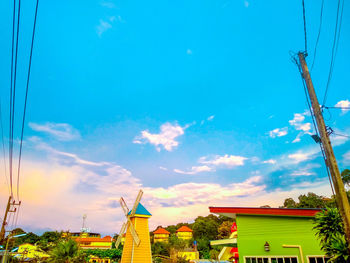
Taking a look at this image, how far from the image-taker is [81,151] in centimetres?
2470

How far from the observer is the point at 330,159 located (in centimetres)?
623

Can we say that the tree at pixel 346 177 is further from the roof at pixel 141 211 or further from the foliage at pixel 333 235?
the foliage at pixel 333 235

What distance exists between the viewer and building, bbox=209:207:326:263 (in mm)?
10547

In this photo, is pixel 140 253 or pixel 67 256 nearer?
pixel 67 256

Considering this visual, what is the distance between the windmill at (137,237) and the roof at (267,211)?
556 inches

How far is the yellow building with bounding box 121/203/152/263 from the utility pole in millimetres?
22036

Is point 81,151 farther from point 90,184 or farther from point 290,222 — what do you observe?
point 290,222

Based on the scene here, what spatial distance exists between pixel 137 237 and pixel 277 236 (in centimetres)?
1656

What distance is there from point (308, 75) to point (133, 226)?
23386 mm

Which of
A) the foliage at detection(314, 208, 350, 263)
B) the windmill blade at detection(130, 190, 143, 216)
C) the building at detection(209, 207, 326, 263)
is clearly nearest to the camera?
the foliage at detection(314, 208, 350, 263)

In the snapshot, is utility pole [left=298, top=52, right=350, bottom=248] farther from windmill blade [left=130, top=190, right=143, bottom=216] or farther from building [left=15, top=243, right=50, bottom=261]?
building [left=15, top=243, right=50, bottom=261]

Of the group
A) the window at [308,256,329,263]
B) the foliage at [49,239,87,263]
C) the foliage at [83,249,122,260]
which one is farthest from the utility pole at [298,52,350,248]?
the foliage at [83,249,122,260]

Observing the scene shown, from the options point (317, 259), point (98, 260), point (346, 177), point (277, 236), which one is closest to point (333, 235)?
point (317, 259)

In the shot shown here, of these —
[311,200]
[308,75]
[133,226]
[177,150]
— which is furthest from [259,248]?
[311,200]
